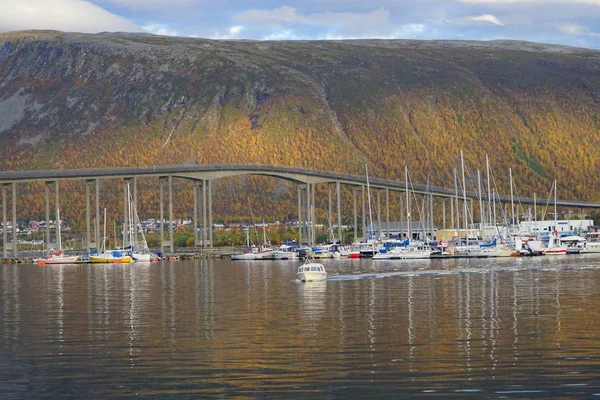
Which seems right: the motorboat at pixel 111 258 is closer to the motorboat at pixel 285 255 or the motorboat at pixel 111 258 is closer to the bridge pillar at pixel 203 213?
the motorboat at pixel 285 255

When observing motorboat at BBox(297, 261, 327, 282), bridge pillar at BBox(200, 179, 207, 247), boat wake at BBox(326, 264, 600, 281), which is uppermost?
bridge pillar at BBox(200, 179, 207, 247)

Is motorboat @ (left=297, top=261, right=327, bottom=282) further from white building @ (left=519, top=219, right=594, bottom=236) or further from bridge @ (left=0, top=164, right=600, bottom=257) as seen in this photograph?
white building @ (left=519, top=219, right=594, bottom=236)

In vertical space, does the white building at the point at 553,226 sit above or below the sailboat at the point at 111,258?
above

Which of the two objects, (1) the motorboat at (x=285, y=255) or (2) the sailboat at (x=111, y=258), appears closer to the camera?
(2) the sailboat at (x=111, y=258)

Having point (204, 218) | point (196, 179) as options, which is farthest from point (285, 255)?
point (196, 179)

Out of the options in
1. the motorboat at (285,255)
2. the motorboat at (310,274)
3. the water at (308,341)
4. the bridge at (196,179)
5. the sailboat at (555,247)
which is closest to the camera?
the water at (308,341)

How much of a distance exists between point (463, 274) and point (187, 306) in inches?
1362

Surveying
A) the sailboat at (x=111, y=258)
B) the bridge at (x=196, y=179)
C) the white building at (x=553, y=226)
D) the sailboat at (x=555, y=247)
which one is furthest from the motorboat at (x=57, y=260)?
the white building at (x=553, y=226)

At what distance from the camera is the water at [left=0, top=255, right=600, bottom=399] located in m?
32.2

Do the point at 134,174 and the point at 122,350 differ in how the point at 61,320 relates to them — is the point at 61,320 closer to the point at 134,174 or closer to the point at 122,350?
the point at 122,350

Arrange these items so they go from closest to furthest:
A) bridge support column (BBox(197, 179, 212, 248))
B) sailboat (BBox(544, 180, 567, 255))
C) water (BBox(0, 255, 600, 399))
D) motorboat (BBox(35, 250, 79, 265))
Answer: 1. water (BBox(0, 255, 600, 399))
2. sailboat (BBox(544, 180, 567, 255))
3. motorboat (BBox(35, 250, 79, 265))
4. bridge support column (BBox(197, 179, 212, 248))

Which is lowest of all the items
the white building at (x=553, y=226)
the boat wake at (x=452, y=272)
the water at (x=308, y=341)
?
the water at (x=308, y=341)

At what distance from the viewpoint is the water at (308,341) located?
106 ft

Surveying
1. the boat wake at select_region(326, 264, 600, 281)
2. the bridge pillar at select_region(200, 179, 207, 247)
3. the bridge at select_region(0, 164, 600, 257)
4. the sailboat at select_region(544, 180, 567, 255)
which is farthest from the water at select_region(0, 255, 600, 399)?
the bridge pillar at select_region(200, 179, 207, 247)
